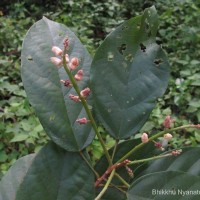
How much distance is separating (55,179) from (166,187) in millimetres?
153

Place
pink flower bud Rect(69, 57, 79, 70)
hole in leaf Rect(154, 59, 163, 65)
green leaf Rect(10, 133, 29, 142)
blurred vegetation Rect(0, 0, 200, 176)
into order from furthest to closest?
blurred vegetation Rect(0, 0, 200, 176)
green leaf Rect(10, 133, 29, 142)
hole in leaf Rect(154, 59, 163, 65)
pink flower bud Rect(69, 57, 79, 70)

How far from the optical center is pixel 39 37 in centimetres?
56

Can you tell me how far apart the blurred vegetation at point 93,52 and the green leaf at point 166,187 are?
0.84m

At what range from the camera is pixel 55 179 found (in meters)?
0.51

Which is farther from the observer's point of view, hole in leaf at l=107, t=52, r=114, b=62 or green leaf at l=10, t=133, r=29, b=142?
green leaf at l=10, t=133, r=29, b=142

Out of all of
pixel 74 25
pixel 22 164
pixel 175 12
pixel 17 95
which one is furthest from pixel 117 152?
pixel 175 12

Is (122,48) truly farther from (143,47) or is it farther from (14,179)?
(14,179)

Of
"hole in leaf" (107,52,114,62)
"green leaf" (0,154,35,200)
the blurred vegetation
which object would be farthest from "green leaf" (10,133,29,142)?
"hole in leaf" (107,52,114,62)

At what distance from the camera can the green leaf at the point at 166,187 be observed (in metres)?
0.48

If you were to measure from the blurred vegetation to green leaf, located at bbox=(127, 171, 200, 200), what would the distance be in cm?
84

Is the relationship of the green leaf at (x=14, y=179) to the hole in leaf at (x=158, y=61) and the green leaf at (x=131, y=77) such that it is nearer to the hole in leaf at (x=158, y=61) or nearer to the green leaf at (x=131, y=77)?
the green leaf at (x=131, y=77)

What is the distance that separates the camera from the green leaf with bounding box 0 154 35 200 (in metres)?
0.58

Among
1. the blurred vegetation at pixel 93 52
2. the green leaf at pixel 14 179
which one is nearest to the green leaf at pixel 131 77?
the green leaf at pixel 14 179

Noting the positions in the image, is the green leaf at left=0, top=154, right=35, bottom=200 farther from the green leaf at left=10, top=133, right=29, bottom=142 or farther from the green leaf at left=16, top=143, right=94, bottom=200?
the green leaf at left=10, top=133, right=29, bottom=142
